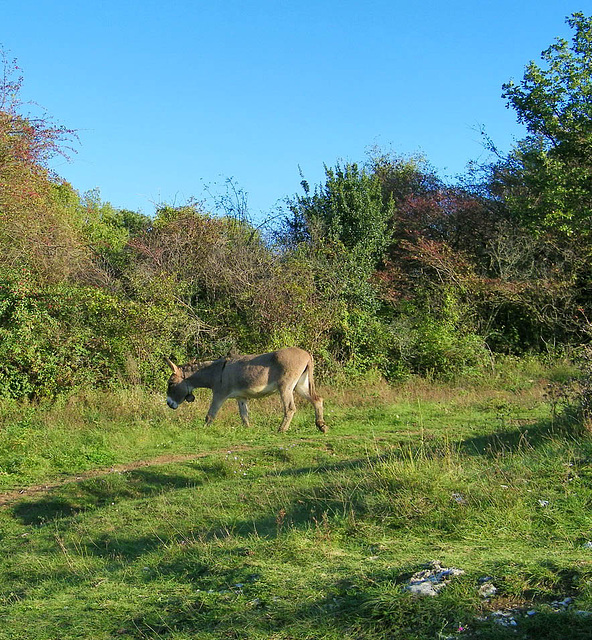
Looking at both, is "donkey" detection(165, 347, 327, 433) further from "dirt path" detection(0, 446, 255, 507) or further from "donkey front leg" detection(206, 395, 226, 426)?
"dirt path" detection(0, 446, 255, 507)

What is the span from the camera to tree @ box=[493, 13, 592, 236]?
1958 cm

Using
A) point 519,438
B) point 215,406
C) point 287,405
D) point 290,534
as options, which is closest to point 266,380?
point 287,405

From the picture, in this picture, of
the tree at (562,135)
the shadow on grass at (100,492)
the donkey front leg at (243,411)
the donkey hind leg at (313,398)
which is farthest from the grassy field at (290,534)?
the tree at (562,135)

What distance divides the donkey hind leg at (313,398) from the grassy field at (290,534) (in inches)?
18.5

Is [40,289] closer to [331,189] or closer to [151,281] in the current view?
A: [151,281]

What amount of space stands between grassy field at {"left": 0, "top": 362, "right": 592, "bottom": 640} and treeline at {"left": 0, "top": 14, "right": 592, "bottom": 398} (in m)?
4.45

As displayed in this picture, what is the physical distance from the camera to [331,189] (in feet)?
78.4

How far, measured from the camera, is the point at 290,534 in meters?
6.00

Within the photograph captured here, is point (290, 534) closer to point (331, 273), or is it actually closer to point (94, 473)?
point (94, 473)

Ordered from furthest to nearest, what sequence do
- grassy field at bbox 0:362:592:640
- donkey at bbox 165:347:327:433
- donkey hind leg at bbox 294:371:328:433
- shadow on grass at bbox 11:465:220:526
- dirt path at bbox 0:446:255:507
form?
1. donkey at bbox 165:347:327:433
2. donkey hind leg at bbox 294:371:328:433
3. dirt path at bbox 0:446:255:507
4. shadow on grass at bbox 11:465:220:526
5. grassy field at bbox 0:362:592:640

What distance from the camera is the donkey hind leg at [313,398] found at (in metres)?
12.7

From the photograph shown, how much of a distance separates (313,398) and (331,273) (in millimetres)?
8237

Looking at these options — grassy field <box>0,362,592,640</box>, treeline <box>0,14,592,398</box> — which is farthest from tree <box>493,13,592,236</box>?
grassy field <box>0,362,592,640</box>

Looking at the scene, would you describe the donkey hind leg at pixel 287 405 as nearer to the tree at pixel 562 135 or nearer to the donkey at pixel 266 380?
the donkey at pixel 266 380
